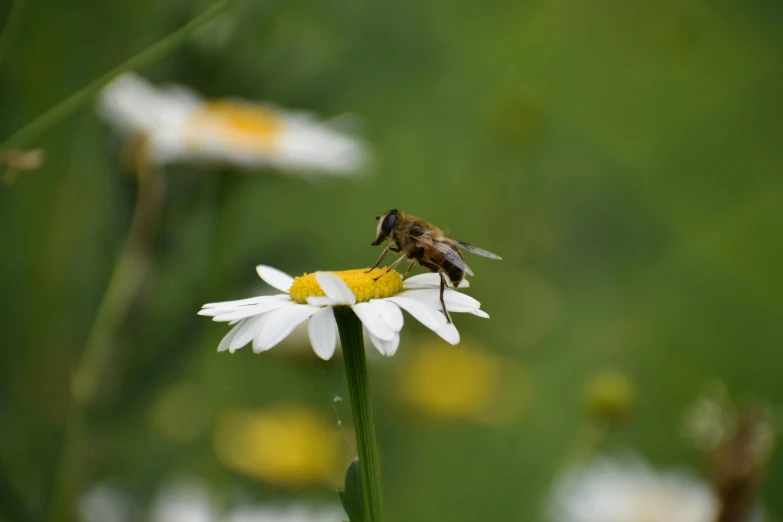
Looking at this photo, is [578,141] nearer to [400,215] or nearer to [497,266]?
[497,266]

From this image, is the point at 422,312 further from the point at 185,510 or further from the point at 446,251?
the point at 185,510

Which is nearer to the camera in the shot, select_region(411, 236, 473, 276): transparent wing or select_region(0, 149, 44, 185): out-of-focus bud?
select_region(0, 149, 44, 185): out-of-focus bud

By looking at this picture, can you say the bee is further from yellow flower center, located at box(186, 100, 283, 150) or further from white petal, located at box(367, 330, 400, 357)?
yellow flower center, located at box(186, 100, 283, 150)

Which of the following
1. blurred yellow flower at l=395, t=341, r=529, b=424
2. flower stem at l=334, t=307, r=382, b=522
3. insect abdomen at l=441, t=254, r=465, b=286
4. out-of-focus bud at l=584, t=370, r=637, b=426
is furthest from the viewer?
blurred yellow flower at l=395, t=341, r=529, b=424

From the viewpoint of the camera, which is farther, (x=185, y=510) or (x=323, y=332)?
(x=185, y=510)

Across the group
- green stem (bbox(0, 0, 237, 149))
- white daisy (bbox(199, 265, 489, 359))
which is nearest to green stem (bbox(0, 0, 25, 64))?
green stem (bbox(0, 0, 237, 149))

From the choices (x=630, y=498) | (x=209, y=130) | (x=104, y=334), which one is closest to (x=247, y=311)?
(x=104, y=334)
